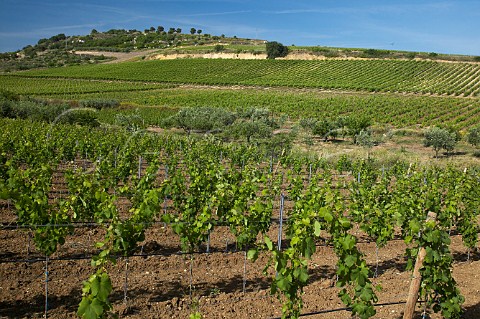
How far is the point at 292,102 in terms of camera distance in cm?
4881

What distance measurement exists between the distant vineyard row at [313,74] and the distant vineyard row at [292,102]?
542 centimetres

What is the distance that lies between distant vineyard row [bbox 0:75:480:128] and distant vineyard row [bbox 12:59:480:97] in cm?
542

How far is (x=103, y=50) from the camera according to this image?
435ft

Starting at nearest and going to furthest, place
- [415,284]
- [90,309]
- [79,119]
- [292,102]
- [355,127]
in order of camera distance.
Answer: [90,309] → [415,284] → [355,127] → [79,119] → [292,102]

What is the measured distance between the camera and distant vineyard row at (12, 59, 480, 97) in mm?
61656

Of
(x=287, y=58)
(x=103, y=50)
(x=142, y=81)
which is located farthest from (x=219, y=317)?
(x=103, y=50)

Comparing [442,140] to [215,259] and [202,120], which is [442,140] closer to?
[202,120]

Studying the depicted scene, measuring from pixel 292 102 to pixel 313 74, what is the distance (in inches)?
1069

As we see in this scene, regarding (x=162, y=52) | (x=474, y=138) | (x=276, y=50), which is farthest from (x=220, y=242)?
(x=162, y=52)

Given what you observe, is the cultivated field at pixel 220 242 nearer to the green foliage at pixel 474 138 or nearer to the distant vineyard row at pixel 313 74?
the green foliage at pixel 474 138

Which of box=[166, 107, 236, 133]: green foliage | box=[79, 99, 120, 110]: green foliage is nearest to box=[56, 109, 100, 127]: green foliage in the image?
box=[166, 107, 236, 133]: green foliage

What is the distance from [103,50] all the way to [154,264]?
13649 centimetres

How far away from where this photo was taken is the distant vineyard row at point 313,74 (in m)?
61.7

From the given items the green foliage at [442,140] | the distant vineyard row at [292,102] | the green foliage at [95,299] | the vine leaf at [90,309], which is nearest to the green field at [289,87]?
the distant vineyard row at [292,102]
